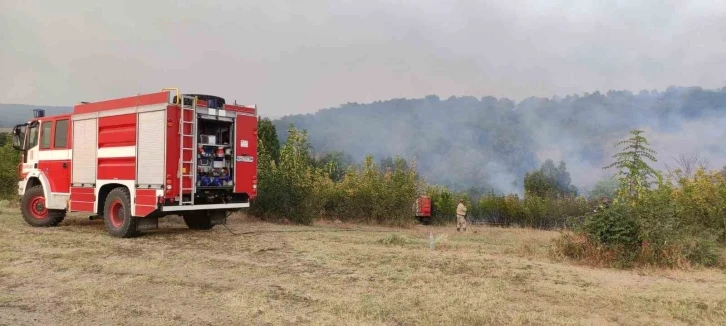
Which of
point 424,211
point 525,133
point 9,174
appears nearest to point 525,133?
point 525,133

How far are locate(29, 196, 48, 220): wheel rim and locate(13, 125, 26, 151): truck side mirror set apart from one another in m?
1.50

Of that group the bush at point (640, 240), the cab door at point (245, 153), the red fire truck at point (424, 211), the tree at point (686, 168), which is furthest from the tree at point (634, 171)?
the red fire truck at point (424, 211)

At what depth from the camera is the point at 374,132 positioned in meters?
125

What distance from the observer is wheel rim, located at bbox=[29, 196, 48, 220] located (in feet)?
44.5

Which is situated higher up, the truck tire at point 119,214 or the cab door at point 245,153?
the cab door at point 245,153

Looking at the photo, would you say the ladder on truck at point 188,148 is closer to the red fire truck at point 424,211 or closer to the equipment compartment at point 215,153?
the equipment compartment at point 215,153

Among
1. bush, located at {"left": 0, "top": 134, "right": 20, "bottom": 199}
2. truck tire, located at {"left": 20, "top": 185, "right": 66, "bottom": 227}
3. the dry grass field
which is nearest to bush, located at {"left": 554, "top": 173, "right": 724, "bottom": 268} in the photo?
the dry grass field

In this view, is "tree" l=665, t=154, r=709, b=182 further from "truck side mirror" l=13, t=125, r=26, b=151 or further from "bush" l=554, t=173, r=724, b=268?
"truck side mirror" l=13, t=125, r=26, b=151

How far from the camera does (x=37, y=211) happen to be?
536 inches

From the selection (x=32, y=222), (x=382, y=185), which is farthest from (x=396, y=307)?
(x=382, y=185)

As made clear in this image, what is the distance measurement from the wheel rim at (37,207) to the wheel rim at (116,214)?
3.27 m

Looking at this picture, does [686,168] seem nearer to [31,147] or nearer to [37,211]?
[37,211]

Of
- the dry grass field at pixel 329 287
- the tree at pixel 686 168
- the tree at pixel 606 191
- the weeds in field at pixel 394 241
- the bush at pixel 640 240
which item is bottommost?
the dry grass field at pixel 329 287

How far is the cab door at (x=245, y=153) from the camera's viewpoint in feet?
38.5
